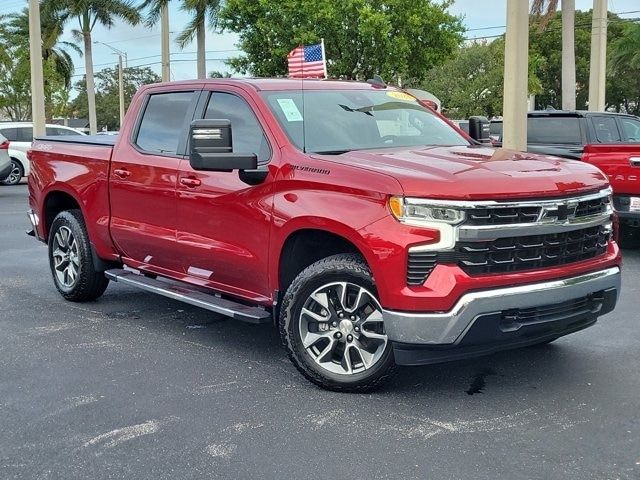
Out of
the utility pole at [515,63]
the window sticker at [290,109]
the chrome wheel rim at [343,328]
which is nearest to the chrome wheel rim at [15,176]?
the utility pole at [515,63]

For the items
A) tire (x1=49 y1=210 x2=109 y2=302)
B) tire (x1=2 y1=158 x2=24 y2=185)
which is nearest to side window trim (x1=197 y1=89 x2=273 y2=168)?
tire (x1=49 y1=210 x2=109 y2=302)

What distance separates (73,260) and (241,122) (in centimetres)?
247

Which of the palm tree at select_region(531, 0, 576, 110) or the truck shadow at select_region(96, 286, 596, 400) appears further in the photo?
the palm tree at select_region(531, 0, 576, 110)

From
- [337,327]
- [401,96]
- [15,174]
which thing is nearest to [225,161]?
[337,327]

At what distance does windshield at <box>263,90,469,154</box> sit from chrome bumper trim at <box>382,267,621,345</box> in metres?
1.37

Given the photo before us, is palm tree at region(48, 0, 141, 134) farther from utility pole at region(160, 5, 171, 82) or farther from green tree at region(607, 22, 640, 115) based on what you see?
green tree at region(607, 22, 640, 115)

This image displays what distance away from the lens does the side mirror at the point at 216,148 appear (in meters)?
4.73

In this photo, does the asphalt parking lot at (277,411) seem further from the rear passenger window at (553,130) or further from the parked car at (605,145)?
the rear passenger window at (553,130)

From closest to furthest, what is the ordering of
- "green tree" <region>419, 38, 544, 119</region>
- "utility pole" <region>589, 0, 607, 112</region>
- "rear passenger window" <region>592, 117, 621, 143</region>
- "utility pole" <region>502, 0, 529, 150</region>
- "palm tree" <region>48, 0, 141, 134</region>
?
"rear passenger window" <region>592, 117, 621, 143</region>, "utility pole" <region>502, 0, 529, 150</region>, "utility pole" <region>589, 0, 607, 112</region>, "palm tree" <region>48, 0, 141, 134</region>, "green tree" <region>419, 38, 544, 119</region>

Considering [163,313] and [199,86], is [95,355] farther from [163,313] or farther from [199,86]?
[199,86]

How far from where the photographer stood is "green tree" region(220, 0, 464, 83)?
1067 inches

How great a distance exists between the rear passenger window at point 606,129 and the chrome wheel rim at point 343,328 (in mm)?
8248

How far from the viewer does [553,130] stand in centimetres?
1211

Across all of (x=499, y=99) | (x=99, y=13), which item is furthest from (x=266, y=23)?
(x=499, y=99)
